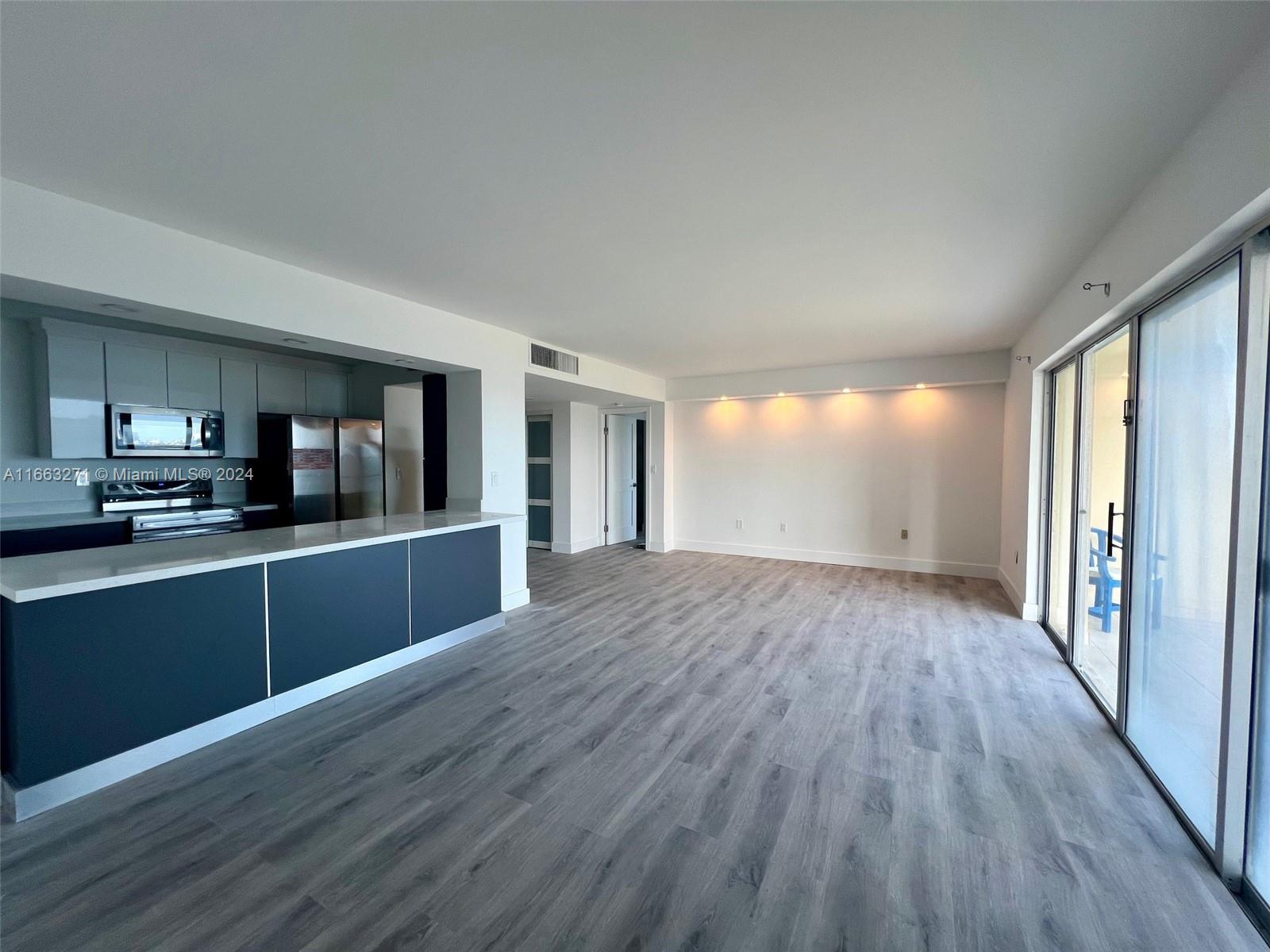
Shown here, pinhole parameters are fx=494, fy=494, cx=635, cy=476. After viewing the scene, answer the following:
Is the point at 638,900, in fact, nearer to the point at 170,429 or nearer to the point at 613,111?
the point at 613,111

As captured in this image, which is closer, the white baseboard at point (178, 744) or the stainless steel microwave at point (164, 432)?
the white baseboard at point (178, 744)

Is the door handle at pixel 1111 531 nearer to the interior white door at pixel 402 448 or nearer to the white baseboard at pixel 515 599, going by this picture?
the white baseboard at pixel 515 599

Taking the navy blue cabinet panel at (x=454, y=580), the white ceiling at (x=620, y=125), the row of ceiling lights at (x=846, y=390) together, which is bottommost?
the navy blue cabinet panel at (x=454, y=580)

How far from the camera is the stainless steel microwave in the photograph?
414cm

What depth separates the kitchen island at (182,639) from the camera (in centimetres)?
191

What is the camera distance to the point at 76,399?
156 inches

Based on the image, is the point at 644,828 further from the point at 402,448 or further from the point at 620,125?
the point at 402,448

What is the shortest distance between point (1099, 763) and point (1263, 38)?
2701 mm

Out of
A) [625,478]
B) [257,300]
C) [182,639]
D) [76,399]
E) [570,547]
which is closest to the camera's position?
[182,639]

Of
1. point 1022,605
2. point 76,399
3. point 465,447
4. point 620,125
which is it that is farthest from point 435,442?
point 1022,605

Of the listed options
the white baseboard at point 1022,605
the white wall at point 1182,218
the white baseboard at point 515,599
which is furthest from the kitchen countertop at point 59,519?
the white baseboard at point 1022,605

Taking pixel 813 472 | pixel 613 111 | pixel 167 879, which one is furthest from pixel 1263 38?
pixel 813 472

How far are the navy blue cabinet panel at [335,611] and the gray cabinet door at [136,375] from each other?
3.14m

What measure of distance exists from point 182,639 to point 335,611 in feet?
2.38
